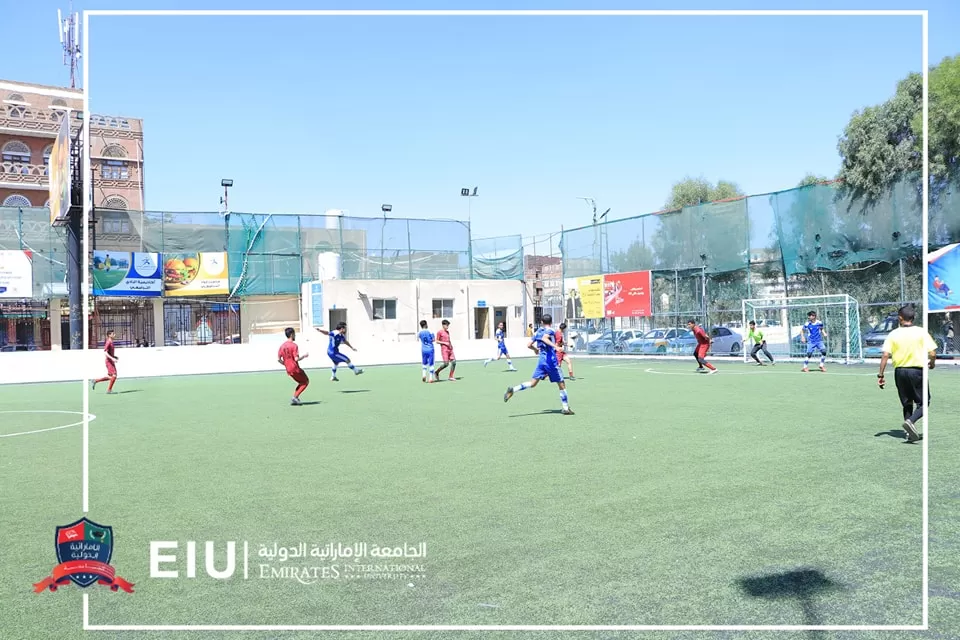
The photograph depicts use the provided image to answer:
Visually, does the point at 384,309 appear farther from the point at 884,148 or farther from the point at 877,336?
the point at 884,148

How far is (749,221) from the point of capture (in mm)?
31438

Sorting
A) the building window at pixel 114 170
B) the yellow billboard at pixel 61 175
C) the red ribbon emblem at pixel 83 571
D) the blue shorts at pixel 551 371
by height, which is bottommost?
the red ribbon emblem at pixel 83 571

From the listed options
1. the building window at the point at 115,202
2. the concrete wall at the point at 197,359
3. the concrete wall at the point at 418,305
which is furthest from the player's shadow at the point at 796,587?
the building window at the point at 115,202

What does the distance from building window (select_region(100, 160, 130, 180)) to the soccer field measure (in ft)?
142

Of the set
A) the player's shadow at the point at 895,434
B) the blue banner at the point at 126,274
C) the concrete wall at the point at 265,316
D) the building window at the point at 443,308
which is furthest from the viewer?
the building window at the point at 443,308

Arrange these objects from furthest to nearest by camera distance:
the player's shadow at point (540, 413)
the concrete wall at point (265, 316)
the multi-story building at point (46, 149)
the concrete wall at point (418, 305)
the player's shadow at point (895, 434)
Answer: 1. the multi-story building at point (46, 149)
2. the concrete wall at point (265, 316)
3. the concrete wall at point (418, 305)
4. the player's shadow at point (540, 413)
5. the player's shadow at point (895, 434)

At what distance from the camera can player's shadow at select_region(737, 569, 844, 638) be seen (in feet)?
14.9

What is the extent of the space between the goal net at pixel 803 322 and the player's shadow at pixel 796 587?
2112 centimetres

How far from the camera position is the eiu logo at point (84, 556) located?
412 centimetres

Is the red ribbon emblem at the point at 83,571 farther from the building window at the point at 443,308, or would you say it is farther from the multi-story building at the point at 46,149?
the multi-story building at the point at 46,149

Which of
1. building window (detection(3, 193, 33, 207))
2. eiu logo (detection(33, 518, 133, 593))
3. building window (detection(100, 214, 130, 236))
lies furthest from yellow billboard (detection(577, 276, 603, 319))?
building window (detection(3, 193, 33, 207))

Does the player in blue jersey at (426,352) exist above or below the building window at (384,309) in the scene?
below

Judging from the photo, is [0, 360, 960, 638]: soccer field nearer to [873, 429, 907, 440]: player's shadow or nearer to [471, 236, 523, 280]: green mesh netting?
[873, 429, 907, 440]: player's shadow

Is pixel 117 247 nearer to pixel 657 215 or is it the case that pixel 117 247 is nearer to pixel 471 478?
pixel 657 215
